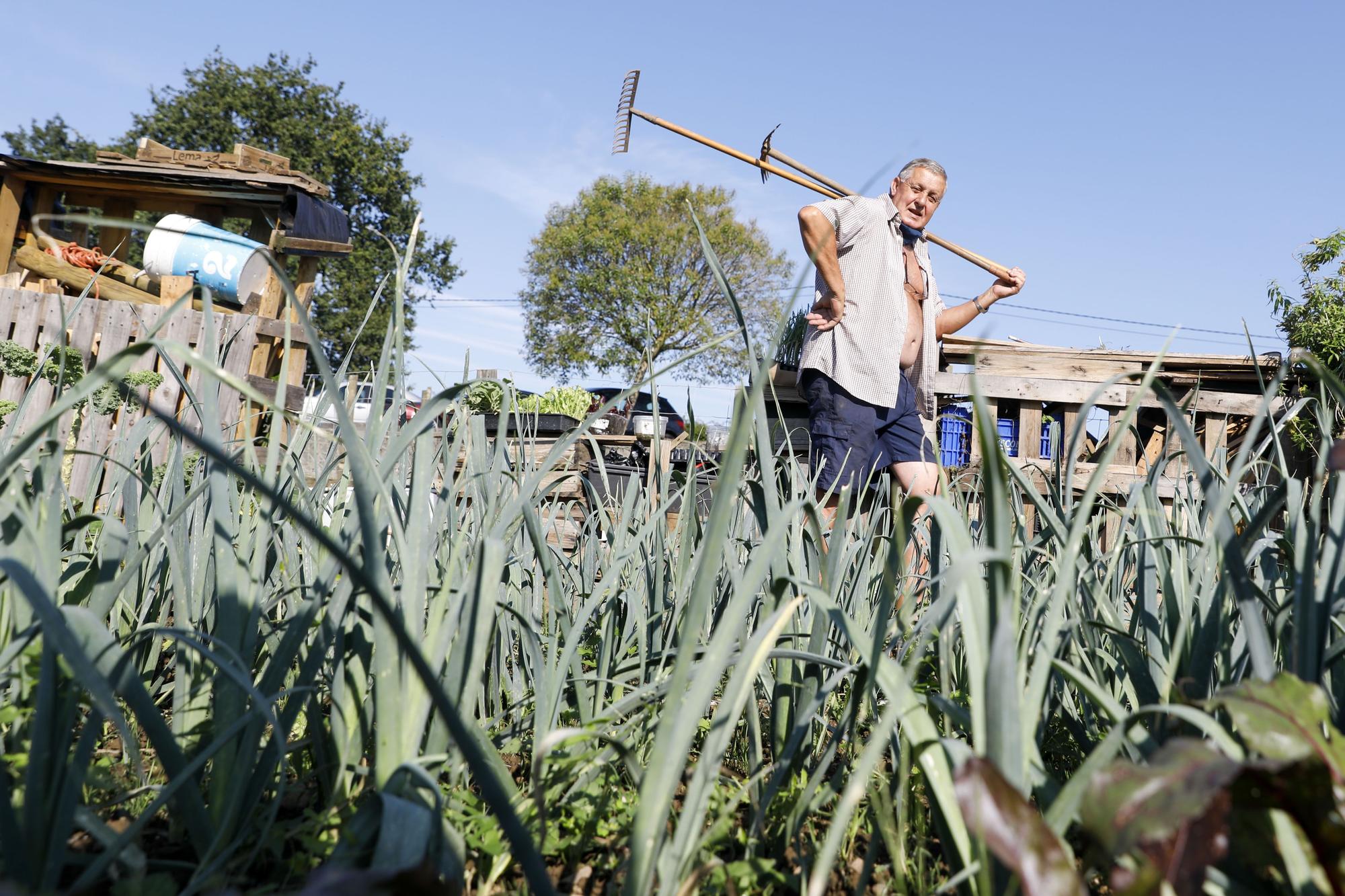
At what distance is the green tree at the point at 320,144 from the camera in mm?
26516

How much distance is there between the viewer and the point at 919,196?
Result: 357 centimetres

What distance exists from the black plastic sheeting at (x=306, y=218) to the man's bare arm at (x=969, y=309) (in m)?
3.61

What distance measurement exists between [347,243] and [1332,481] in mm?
4978

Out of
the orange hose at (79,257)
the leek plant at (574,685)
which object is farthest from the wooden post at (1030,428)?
the orange hose at (79,257)

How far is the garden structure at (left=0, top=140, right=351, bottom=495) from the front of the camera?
4.25m

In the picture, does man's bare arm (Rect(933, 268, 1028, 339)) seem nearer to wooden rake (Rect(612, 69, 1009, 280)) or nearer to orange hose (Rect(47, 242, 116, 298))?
wooden rake (Rect(612, 69, 1009, 280))

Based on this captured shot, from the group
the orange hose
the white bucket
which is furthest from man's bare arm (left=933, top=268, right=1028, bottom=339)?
the orange hose

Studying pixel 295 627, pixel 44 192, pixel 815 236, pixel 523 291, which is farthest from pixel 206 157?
pixel 523 291

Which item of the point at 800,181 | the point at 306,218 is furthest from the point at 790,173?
the point at 306,218

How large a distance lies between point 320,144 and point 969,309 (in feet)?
89.4

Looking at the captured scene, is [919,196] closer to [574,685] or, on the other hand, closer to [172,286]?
[574,685]

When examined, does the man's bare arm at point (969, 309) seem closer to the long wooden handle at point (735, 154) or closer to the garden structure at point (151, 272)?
the long wooden handle at point (735, 154)

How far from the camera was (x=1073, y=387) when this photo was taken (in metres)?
6.02

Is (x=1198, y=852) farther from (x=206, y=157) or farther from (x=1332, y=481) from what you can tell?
(x=206, y=157)
